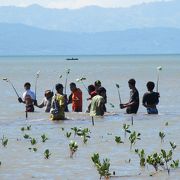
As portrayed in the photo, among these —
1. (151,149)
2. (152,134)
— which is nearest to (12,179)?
(151,149)

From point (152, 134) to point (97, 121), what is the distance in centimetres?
355

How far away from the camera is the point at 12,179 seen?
42.4 ft

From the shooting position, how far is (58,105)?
2134 centimetres

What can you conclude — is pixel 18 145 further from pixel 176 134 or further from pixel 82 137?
pixel 176 134

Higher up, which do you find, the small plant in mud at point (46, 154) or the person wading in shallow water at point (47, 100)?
the person wading in shallow water at point (47, 100)

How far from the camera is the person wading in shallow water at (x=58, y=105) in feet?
70.1

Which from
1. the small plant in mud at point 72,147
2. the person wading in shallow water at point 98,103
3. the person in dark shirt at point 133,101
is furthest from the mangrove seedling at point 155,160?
the person in dark shirt at point 133,101

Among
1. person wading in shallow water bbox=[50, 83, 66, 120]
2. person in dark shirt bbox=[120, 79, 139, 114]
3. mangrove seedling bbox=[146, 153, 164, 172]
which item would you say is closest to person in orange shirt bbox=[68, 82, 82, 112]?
person in dark shirt bbox=[120, 79, 139, 114]

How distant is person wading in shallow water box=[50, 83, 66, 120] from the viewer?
21.4 meters

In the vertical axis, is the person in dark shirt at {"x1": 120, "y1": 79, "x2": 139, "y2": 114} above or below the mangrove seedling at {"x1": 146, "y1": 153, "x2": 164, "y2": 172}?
above

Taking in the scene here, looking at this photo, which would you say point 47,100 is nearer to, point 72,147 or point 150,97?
point 150,97

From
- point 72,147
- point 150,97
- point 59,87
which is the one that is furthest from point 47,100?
point 72,147

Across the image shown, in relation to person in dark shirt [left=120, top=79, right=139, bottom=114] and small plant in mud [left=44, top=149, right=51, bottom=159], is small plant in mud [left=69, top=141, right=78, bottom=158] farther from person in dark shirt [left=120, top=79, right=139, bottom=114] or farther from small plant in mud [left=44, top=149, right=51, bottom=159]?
person in dark shirt [left=120, top=79, right=139, bottom=114]

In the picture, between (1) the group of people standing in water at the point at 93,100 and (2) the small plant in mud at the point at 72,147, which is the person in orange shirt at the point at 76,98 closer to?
(1) the group of people standing in water at the point at 93,100
